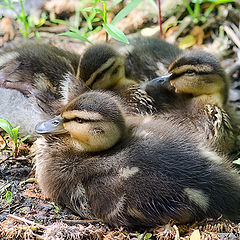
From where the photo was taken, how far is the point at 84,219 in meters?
2.26

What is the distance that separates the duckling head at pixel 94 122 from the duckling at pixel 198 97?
533 millimetres

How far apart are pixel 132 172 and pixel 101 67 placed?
82 cm

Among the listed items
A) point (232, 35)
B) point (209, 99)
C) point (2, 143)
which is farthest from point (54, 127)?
point (232, 35)

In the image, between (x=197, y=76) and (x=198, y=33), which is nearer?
(x=197, y=76)

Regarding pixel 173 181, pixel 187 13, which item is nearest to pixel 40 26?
pixel 187 13

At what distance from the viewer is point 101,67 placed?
2.64 m

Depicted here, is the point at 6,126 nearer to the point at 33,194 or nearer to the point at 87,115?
the point at 33,194

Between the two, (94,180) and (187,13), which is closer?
(94,180)

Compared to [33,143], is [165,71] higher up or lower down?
higher up

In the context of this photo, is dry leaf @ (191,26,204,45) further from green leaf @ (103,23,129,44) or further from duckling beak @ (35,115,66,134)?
duckling beak @ (35,115,66,134)

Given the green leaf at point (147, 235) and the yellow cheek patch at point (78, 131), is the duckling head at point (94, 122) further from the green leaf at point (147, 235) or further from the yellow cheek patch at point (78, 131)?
the green leaf at point (147, 235)

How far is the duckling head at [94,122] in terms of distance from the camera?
83.3 inches

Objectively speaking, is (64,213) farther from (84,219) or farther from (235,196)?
(235,196)

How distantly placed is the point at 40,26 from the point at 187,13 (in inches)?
53.0
